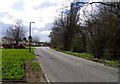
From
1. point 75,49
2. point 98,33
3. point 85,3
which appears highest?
point 85,3

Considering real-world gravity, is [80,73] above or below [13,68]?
below

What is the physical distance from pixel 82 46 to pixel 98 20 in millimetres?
29165

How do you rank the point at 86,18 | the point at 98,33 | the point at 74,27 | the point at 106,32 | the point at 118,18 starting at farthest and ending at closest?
the point at 74,27
the point at 86,18
the point at 98,33
the point at 106,32
the point at 118,18

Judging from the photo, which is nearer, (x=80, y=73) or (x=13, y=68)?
(x=80, y=73)

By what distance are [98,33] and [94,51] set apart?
418cm

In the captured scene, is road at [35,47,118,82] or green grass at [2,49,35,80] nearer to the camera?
green grass at [2,49,35,80]

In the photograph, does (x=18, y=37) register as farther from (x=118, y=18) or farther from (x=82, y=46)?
(x=118, y=18)

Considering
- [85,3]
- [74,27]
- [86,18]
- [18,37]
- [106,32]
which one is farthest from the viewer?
[18,37]

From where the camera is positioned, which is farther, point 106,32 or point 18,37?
point 18,37

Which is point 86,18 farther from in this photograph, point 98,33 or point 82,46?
point 82,46

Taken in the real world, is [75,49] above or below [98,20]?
below

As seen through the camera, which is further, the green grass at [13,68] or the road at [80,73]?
the road at [80,73]

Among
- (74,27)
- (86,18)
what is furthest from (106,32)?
(74,27)

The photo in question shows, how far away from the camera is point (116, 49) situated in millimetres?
40406
